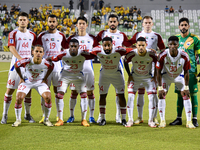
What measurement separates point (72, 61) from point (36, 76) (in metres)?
0.77

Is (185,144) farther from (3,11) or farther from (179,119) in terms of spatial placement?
(3,11)

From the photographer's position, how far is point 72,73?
16.3ft

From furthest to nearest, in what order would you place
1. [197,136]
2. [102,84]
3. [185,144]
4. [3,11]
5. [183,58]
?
[3,11] → [102,84] → [183,58] → [197,136] → [185,144]

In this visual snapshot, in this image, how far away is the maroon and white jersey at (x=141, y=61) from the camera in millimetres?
4793

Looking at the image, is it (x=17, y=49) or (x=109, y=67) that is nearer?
(x=109, y=67)

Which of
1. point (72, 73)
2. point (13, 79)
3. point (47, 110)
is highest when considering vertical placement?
point (72, 73)

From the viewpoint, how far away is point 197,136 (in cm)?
418

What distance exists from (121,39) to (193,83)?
1.77 m

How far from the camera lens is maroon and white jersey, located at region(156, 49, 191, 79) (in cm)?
469

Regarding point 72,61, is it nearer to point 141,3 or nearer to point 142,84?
point 142,84

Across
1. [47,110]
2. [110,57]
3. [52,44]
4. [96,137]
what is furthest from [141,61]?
[47,110]

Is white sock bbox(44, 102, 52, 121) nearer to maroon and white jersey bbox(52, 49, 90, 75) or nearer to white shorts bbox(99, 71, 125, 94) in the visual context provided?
maroon and white jersey bbox(52, 49, 90, 75)

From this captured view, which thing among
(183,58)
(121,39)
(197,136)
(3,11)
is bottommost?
(197,136)

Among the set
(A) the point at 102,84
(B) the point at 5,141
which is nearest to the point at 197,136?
(A) the point at 102,84
